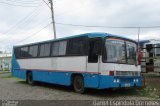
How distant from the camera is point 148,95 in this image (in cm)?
1352

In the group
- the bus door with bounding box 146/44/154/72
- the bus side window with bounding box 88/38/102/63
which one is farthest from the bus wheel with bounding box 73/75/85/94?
the bus door with bounding box 146/44/154/72

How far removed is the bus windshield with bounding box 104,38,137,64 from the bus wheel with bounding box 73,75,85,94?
2223mm

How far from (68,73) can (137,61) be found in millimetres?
3722

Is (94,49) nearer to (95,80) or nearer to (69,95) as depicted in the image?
(95,80)

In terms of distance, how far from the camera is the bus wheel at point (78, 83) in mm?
14625

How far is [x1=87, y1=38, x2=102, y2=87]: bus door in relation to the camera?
527 inches

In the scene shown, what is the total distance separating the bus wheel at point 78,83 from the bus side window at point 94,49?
4.53 feet

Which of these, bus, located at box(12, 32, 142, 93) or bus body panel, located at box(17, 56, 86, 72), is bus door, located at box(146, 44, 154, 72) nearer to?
bus, located at box(12, 32, 142, 93)

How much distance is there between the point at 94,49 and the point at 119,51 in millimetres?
1179

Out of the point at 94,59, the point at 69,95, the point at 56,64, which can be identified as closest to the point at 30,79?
the point at 56,64

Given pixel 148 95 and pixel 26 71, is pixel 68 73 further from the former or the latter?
pixel 26 71

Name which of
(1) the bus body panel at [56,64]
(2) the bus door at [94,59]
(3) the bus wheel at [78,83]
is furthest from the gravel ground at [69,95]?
(1) the bus body panel at [56,64]

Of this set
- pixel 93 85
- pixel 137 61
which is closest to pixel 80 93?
pixel 93 85

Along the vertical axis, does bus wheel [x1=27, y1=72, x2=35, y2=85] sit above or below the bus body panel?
below
